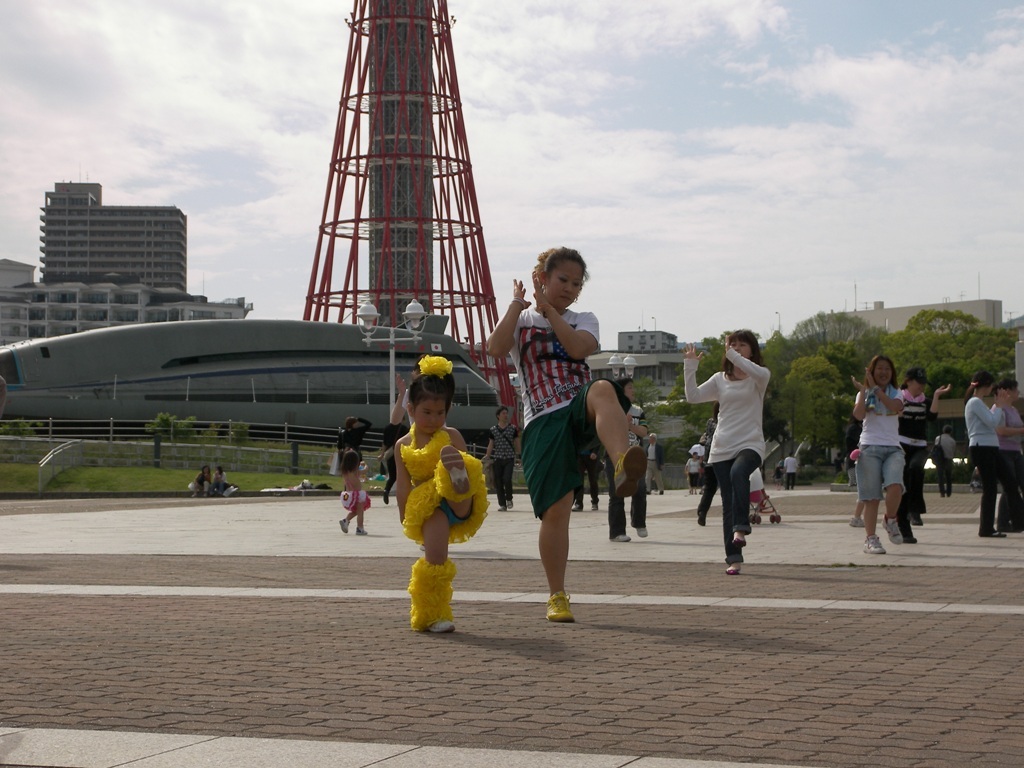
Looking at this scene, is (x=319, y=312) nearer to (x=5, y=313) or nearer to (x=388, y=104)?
(x=388, y=104)

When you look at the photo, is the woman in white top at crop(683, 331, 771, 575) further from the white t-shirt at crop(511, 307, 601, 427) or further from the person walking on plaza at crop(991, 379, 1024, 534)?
the person walking on plaza at crop(991, 379, 1024, 534)

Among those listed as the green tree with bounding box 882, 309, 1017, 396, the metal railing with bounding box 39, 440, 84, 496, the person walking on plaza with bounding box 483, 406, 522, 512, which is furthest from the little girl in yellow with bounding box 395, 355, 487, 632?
the green tree with bounding box 882, 309, 1017, 396

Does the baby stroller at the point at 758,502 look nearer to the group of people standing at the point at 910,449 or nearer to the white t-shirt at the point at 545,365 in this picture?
the group of people standing at the point at 910,449

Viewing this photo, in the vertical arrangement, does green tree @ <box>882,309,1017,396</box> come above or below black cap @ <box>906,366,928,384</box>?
above

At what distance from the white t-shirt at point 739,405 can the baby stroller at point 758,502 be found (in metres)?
4.69

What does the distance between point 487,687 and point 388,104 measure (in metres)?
72.8

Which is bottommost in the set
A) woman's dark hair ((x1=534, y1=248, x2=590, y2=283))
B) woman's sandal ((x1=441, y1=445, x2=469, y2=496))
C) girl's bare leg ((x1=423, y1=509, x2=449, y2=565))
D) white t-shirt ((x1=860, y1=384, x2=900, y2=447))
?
girl's bare leg ((x1=423, y1=509, x2=449, y2=565))

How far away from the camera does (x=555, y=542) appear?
7.03m

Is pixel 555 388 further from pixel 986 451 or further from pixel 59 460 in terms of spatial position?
pixel 59 460

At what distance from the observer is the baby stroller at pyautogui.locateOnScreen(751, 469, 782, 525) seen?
15.6 m

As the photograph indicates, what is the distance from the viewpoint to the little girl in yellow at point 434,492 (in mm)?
6629

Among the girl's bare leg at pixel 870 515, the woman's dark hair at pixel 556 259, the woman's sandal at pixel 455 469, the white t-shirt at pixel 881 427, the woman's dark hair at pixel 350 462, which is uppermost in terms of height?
the woman's dark hair at pixel 556 259

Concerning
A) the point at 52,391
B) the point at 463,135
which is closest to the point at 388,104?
the point at 463,135

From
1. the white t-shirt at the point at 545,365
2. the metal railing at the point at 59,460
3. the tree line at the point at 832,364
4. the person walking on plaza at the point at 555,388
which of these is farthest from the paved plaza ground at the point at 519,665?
the tree line at the point at 832,364
